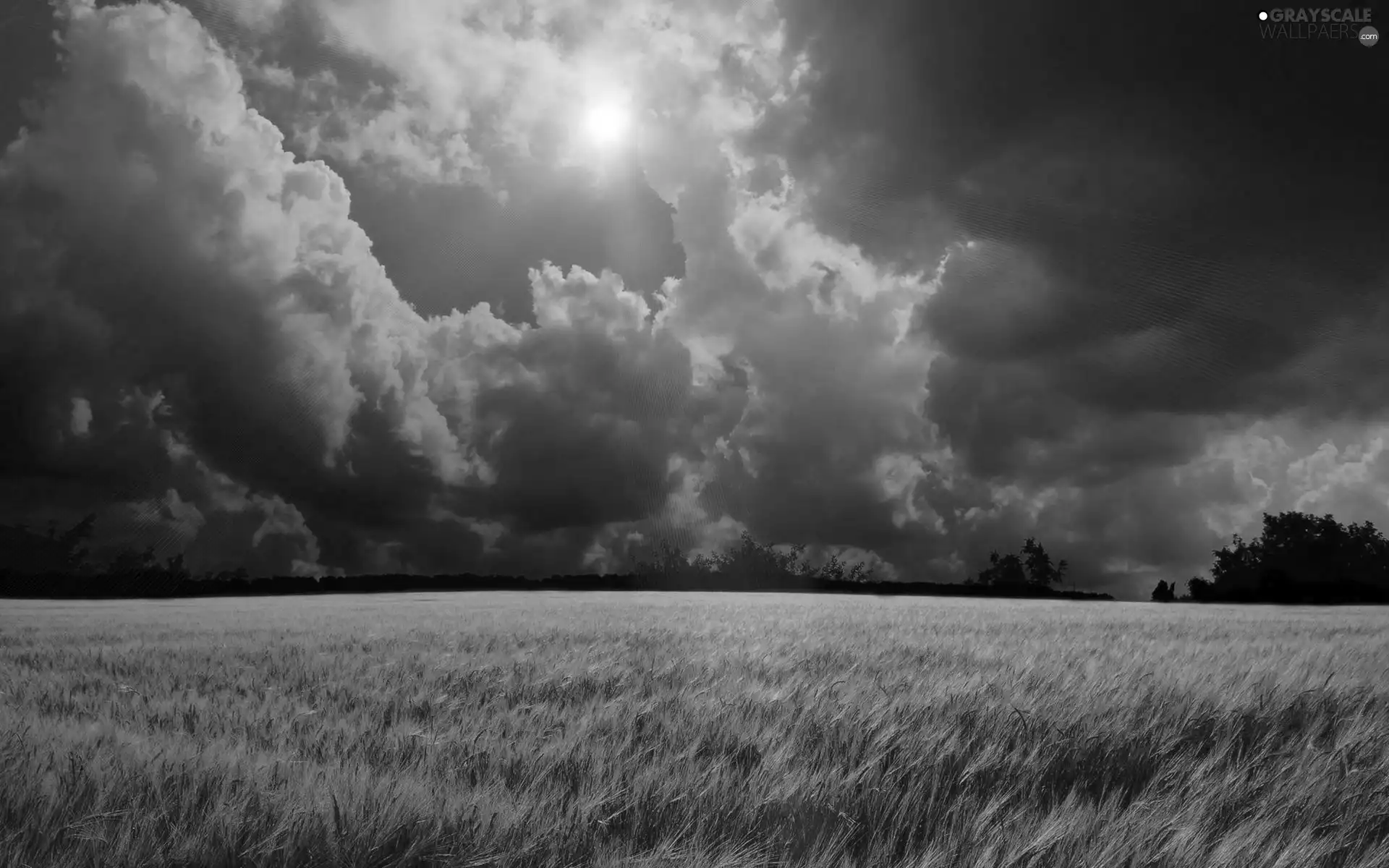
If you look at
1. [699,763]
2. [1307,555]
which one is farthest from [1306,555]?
[699,763]

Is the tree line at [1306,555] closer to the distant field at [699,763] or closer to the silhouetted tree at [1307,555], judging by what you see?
the silhouetted tree at [1307,555]

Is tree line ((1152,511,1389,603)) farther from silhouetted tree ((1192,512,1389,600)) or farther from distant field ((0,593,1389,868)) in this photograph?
distant field ((0,593,1389,868))

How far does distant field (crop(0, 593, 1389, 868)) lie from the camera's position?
2113 millimetres

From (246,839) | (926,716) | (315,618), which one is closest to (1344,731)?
(926,716)

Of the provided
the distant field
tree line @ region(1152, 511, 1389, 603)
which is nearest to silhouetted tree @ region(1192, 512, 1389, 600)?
tree line @ region(1152, 511, 1389, 603)

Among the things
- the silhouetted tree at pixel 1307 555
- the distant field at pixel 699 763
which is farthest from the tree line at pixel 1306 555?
the distant field at pixel 699 763

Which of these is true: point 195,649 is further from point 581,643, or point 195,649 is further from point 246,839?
point 246,839

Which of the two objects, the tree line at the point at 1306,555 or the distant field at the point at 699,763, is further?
the tree line at the point at 1306,555

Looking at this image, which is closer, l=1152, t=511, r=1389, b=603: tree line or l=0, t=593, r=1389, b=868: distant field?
l=0, t=593, r=1389, b=868: distant field

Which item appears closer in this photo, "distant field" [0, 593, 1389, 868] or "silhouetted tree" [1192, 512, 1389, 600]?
"distant field" [0, 593, 1389, 868]

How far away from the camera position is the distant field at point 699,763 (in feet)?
6.93

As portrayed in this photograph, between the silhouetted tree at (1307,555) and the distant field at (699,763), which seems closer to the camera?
the distant field at (699,763)

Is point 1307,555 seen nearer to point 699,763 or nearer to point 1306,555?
point 1306,555

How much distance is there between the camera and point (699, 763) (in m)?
2.96
